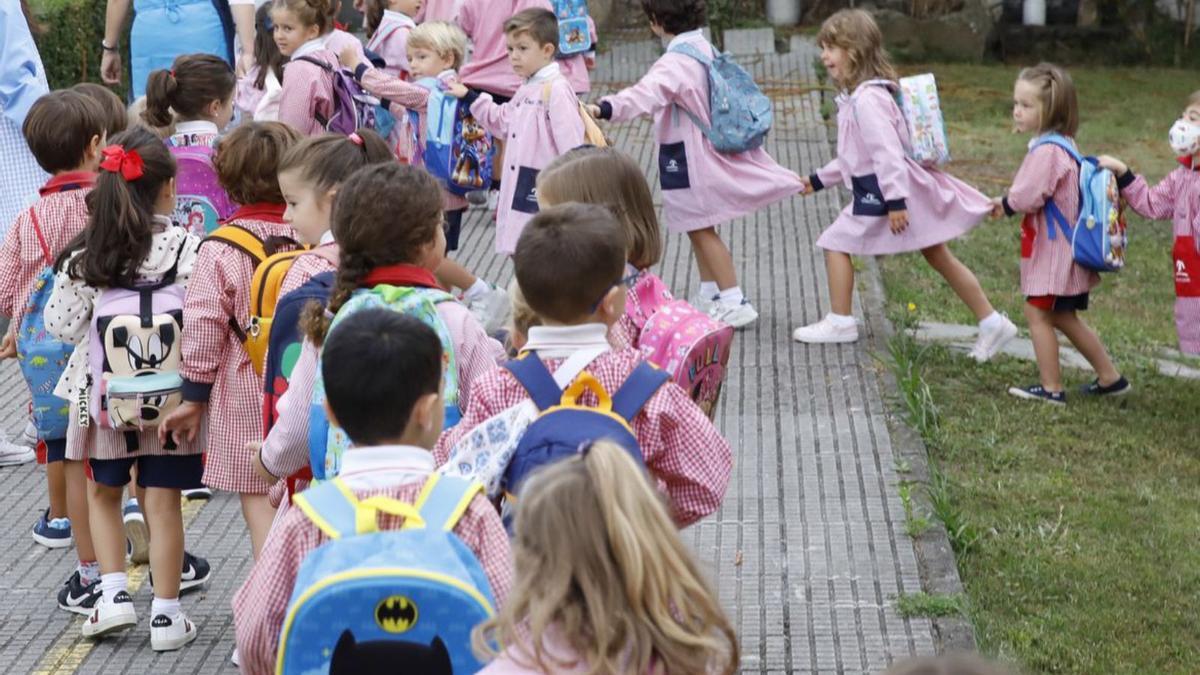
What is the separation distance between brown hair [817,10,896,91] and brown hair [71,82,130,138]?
3611 millimetres

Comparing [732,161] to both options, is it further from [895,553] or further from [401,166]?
[401,166]

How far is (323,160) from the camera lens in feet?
15.1

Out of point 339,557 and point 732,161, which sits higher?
point 339,557

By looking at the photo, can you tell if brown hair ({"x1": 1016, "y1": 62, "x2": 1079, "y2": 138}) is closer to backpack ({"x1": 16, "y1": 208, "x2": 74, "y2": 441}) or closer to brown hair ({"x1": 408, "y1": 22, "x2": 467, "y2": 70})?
brown hair ({"x1": 408, "y1": 22, "x2": 467, "y2": 70})

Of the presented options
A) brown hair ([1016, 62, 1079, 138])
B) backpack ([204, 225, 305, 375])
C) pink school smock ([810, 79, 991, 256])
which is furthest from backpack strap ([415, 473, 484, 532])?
pink school smock ([810, 79, 991, 256])

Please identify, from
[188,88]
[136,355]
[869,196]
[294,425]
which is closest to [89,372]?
[136,355]

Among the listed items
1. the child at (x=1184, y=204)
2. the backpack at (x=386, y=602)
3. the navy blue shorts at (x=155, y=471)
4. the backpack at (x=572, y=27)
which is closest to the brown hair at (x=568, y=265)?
the backpack at (x=386, y=602)

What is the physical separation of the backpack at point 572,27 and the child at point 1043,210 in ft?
9.92

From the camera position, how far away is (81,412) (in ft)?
16.8

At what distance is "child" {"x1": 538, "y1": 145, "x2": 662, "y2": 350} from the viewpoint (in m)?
4.32

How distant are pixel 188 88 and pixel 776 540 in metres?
2.82

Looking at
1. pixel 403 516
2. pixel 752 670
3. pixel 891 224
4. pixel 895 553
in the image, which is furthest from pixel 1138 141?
pixel 403 516

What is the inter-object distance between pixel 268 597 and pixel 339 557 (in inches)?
11.7

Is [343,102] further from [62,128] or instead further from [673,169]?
[62,128]
